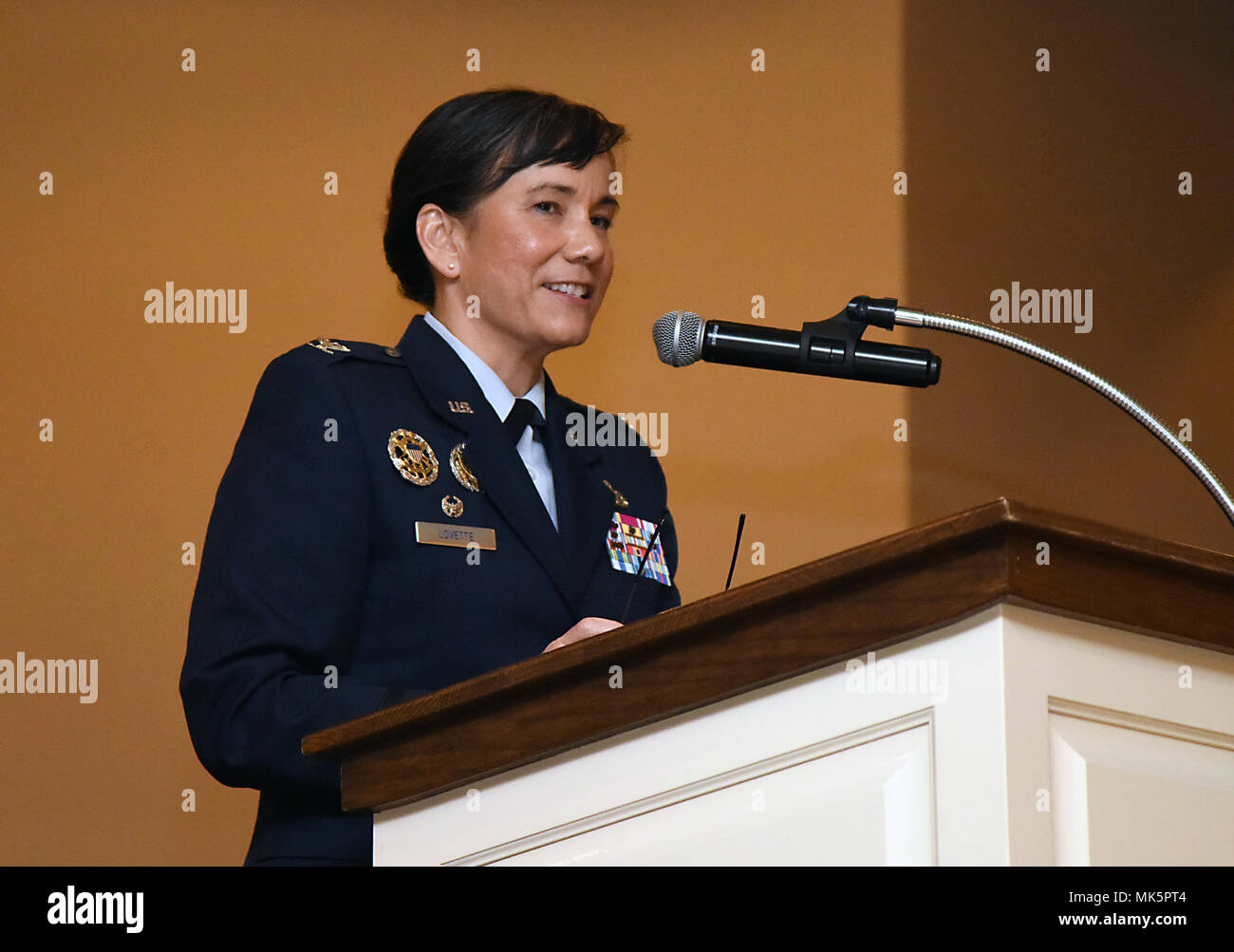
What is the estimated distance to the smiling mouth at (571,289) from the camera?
184 cm

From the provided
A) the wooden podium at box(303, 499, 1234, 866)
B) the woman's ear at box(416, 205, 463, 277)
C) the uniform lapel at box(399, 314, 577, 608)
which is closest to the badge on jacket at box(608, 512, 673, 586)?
the uniform lapel at box(399, 314, 577, 608)

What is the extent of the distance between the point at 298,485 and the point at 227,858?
51.7 inches

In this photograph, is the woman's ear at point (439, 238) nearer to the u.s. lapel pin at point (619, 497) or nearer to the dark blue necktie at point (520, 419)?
the dark blue necktie at point (520, 419)

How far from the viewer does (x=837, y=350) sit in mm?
1205

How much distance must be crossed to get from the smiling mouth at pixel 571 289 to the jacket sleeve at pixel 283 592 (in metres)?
0.34

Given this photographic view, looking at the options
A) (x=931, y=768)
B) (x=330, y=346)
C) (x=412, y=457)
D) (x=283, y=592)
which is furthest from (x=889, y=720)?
→ (x=330, y=346)

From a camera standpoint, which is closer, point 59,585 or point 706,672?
point 706,672

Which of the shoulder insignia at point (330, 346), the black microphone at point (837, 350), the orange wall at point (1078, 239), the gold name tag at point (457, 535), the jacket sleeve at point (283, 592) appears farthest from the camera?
the orange wall at point (1078, 239)

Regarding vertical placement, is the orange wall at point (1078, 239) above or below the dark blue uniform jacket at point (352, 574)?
above

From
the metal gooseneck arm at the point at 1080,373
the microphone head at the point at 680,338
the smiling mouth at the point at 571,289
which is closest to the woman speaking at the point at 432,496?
the smiling mouth at the point at 571,289

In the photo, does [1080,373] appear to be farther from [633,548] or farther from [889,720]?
[633,548]
